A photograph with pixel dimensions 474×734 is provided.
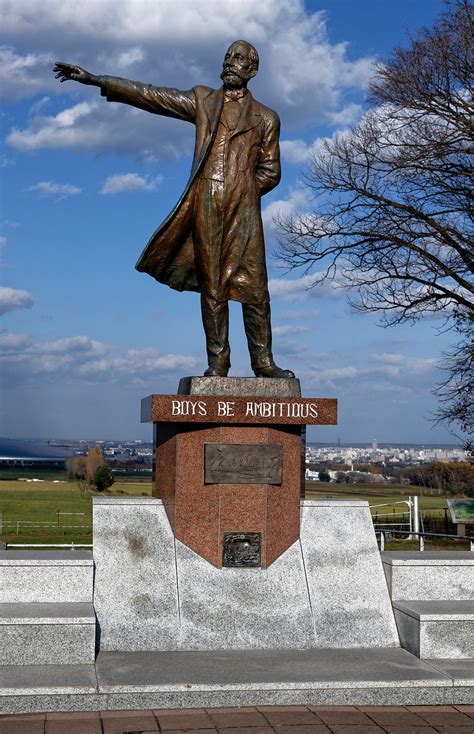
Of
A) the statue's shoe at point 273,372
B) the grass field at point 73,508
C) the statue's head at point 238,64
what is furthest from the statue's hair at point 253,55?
the grass field at point 73,508

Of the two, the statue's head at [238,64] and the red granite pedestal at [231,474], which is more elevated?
the statue's head at [238,64]

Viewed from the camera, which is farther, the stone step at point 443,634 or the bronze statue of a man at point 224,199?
the bronze statue of a man at point 224,199

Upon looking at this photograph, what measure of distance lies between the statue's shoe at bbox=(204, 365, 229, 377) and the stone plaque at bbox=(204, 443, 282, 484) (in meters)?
0.67

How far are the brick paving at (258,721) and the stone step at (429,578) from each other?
1448 millimetres

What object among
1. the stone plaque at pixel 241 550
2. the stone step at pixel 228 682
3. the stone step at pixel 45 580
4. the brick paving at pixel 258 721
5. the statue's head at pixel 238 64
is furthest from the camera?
the statue's head at pixel 238 64

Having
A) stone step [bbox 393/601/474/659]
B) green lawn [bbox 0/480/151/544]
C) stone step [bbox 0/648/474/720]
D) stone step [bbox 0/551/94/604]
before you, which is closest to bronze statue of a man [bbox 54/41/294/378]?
stone step [bbox 0/551/94/604]

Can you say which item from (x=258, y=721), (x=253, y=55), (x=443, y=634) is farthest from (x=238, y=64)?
(x=258, y=721)

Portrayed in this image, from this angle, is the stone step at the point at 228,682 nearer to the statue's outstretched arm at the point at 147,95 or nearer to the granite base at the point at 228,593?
the granite base at the point at 228,593

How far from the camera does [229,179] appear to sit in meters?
7.34

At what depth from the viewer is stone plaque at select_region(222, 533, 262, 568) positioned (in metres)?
6.71

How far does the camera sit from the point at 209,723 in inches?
194

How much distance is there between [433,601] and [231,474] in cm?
173

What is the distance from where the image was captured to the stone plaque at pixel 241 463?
267 inches

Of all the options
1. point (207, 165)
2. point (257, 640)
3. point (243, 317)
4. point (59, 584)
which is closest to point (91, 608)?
point (59, 584)
